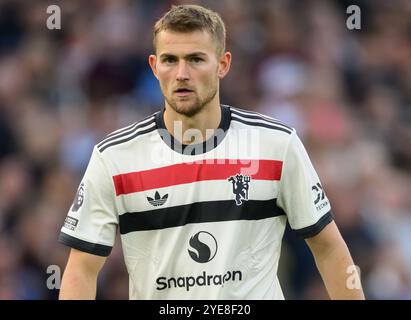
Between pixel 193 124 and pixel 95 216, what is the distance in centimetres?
64

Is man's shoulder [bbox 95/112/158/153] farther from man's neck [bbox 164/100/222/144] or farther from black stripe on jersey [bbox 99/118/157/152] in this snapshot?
man's neck [bbox 164/100/222/144]

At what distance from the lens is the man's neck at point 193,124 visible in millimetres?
5125

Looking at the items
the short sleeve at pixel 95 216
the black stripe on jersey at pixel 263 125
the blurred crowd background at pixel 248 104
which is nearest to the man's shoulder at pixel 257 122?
the black stripe on jersey at pixel 263 125

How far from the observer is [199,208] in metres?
5.04

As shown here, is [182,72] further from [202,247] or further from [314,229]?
[314,229]

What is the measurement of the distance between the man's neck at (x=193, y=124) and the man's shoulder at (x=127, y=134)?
0.36 ft

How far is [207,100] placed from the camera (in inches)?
201

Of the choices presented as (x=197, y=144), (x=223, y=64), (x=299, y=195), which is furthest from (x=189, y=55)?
(x=299, y=195)

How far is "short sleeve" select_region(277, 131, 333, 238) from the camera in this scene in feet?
16.7

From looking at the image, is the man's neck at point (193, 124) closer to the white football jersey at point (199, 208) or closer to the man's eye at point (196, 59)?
the white football jersey at point (199, 208)
